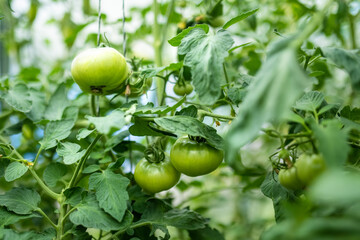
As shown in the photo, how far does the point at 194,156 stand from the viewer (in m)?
0.66

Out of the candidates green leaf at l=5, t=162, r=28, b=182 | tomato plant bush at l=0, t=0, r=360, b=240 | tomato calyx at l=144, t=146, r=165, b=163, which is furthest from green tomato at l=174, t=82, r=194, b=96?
green leaf at l=5, t=162, r=28, b=182

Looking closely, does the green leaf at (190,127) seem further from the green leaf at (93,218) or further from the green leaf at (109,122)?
the green leaf at (93,218)

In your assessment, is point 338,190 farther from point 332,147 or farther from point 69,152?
→ point 69,152

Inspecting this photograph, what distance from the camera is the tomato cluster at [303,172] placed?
0.51 meters

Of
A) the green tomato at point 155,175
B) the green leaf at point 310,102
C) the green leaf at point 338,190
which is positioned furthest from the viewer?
the green tomato at point 155,175

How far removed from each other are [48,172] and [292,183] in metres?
0.51

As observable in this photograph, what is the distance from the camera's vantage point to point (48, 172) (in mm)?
751

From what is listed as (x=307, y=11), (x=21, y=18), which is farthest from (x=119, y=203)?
(x=21, y=18)

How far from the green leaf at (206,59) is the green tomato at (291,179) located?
7.2 inches

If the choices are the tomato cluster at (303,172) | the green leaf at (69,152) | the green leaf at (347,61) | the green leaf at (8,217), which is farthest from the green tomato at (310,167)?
the green leaf at (8,217)

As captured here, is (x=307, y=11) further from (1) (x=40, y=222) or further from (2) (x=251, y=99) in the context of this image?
(1) (x=40, y=222)

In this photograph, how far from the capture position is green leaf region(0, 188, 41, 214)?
66 centimetres

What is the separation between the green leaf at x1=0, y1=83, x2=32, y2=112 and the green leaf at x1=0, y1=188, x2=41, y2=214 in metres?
0.21

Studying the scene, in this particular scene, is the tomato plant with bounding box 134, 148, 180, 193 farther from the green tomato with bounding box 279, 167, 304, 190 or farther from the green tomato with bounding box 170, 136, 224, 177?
the green tomato with bounding box 279, 167, 304, 190
